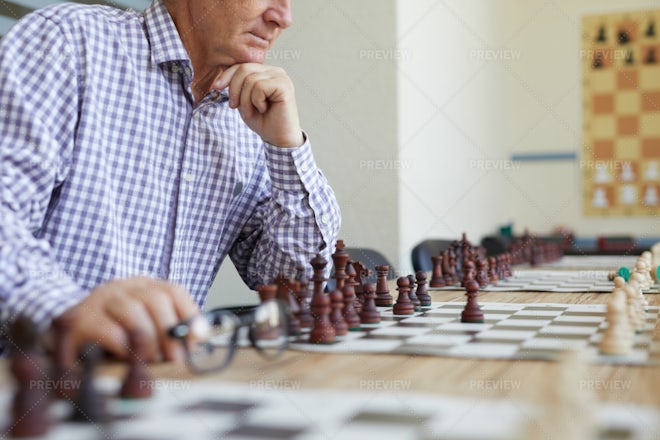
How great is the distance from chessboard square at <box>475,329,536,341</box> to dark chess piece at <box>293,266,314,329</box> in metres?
0.28

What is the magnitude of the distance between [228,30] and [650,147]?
18.3 ft

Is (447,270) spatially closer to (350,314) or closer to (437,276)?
(437,276)

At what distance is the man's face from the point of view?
167cm

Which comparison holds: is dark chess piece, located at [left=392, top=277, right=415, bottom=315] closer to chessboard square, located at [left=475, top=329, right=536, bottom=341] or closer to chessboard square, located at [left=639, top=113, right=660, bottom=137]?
chessboard square, located at [left=475, top=329, right=536, bottom=341]

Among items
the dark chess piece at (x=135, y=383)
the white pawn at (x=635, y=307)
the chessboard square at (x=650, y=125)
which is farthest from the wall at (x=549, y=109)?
the dark chess piece at (x=135, y=383)

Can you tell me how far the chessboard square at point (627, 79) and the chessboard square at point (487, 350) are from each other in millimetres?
6012

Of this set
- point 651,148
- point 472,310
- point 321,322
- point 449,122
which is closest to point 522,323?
point 472,310

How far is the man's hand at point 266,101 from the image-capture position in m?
1.60

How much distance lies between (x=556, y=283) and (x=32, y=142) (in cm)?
155

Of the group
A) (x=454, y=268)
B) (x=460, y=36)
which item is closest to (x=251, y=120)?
(x=454, y=268)

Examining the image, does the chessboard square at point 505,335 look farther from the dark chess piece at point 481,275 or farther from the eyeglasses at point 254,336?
the dark chess piece at point 481,275

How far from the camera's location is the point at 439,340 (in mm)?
1161

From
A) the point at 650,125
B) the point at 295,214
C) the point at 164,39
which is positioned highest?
the point at 650,125

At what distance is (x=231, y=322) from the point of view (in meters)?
0.95
